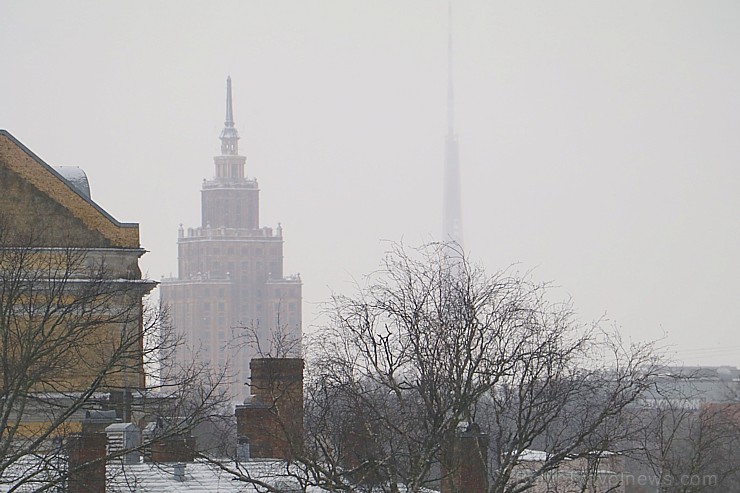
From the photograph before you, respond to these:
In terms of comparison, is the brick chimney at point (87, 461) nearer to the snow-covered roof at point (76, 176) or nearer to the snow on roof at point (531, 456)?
the snow on roof at point (531, 456)

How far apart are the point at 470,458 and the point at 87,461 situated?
6505 mm

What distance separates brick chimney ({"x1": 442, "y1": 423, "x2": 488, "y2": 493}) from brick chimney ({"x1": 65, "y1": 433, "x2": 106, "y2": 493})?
583 centimetres

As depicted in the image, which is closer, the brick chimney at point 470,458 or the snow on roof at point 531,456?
the brick chimney at point 470,458

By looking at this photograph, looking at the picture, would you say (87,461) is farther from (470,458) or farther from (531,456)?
(531,456)

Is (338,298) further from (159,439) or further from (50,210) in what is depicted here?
(50,210)

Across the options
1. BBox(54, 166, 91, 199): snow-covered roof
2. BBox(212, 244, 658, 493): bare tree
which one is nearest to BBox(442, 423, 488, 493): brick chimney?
BBox(212, 244, 658, 493): bare tree

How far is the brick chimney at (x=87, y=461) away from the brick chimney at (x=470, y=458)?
5.83 meters

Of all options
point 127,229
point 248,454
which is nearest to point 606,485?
point 127,229

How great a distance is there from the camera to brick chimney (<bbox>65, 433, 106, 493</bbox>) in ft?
91.1

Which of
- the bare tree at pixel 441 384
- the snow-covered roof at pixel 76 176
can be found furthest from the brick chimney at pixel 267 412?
the snow-covered roof at pixel 76 176

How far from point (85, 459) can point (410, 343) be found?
20.3 feet

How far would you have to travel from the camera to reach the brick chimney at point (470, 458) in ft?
94.1

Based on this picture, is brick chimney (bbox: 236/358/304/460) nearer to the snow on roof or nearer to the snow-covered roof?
the snow on roof

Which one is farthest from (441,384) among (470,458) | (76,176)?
(76,176)
